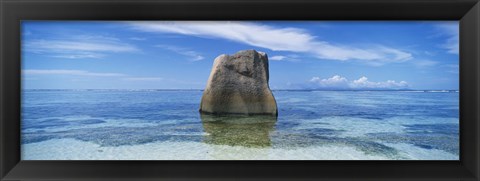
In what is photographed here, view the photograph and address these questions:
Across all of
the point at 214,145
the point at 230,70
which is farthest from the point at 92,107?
the point at 214,145

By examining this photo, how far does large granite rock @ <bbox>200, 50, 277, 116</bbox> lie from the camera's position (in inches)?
243

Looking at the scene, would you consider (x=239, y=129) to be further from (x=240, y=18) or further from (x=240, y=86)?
(x=240, y=18)

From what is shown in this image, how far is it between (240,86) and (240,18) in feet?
15.4

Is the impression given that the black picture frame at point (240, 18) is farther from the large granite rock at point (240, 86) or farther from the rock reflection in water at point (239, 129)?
the large granite rock at point (240, 86)

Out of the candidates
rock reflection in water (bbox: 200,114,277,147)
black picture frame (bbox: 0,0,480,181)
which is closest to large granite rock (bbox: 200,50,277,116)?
rock reflection in water (bbox: 200,114,277,147)

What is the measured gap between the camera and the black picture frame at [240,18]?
1.40 m

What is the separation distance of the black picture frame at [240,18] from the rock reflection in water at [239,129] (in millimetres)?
2512

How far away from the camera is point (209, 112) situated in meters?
6.57

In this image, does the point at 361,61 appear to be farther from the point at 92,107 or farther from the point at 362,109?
the point at 92,107

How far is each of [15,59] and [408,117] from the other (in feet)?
33.1

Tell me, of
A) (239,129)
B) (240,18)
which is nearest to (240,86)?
(239,129)

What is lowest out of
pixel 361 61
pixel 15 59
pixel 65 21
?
pixel 15 59

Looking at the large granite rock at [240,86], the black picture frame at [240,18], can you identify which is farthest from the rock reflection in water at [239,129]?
the black picture frame at [240,18]

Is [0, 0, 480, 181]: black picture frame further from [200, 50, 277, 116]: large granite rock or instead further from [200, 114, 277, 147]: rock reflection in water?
[200, 50, 277, 116]: large granite rock
